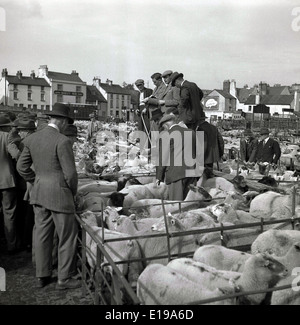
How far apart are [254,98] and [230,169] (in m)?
70.6

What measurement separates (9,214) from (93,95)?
75.1 meters

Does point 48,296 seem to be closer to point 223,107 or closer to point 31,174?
point 31,174

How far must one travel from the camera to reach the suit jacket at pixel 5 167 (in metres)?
6.79

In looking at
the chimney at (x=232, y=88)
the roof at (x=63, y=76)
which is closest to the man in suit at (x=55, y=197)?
the roof at (x=63, y=76)

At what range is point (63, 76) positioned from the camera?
7662cm

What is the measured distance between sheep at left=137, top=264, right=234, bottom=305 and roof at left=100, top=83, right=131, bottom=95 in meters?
81.5

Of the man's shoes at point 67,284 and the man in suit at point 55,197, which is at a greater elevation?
the man in suit at point 55,197

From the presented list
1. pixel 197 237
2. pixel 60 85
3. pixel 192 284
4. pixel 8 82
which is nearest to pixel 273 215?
pixel 197 237

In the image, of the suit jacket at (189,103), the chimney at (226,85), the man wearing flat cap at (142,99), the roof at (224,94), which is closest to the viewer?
the suit jacket at (189,103)

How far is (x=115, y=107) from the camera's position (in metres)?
84.8

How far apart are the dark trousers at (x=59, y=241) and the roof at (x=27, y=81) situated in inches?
2645

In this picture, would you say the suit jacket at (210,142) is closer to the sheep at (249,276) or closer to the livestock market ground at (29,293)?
the livestock market ground at (29,293)

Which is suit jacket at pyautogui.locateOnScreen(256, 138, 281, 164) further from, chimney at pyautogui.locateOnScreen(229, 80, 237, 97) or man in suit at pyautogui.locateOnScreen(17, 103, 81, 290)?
chimney at pyautogui.locateOnScreen(229, 80, 237, 97)

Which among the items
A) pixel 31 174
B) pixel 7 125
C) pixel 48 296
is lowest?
pixel 48 296
